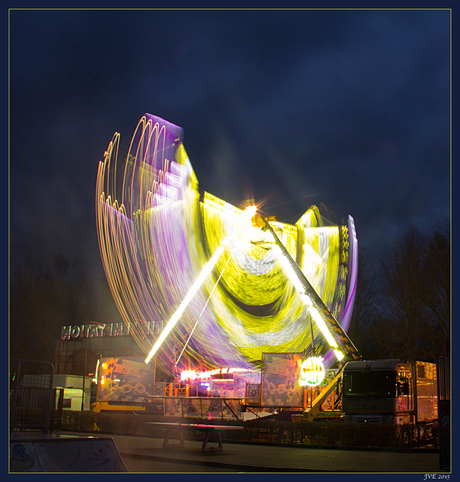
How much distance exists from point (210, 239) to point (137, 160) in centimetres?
614

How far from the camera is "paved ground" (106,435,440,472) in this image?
11.1 m

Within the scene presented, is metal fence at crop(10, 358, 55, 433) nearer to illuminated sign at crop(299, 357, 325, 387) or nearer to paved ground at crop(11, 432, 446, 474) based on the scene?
paved ground at crop(11, 432, 446, 474)

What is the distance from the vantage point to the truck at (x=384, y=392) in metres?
19.9

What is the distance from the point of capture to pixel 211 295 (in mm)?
30891

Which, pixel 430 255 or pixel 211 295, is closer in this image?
pixel 211 295

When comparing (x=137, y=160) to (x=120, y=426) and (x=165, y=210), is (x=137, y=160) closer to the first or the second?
(x=165, y=210)

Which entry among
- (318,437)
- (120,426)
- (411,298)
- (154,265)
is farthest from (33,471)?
(411,298)

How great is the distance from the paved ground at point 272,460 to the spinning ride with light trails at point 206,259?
7188mm

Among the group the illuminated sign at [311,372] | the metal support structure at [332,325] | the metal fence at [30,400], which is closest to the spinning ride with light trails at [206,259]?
the metal support structure at [332,325]

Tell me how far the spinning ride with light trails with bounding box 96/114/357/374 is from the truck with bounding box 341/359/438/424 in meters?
2.18

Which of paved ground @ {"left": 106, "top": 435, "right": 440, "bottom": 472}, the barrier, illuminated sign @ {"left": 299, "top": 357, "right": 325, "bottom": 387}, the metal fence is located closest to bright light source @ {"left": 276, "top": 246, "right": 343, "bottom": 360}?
illuminated sign @ {"left": 299, "top": 357, "right": 325, "bottom": 387}

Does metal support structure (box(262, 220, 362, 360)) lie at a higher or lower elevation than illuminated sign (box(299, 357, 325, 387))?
higher

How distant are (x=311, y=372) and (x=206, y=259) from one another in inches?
390

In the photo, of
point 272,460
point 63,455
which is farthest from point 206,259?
point 63,455
